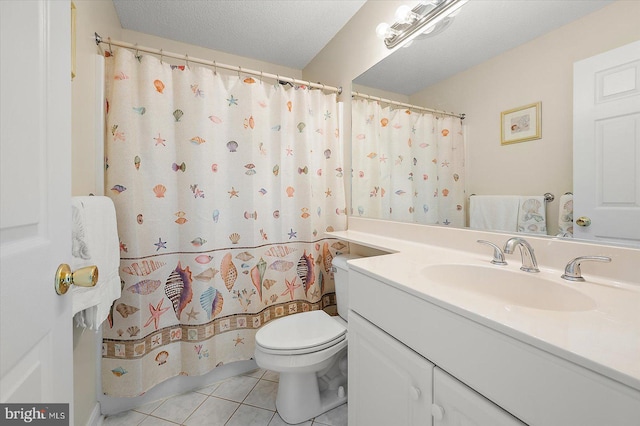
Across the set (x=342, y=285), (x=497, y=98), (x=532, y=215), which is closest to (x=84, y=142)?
(x=342, y=285)

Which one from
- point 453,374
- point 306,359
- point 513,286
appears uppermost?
point 513,286

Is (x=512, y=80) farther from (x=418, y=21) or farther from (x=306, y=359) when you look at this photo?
(x=306, y=359)

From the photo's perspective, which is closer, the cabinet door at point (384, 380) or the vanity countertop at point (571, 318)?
the vanity countertop at point (571, 318)

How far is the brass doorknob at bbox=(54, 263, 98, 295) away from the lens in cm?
51

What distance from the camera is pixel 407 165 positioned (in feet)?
4.87

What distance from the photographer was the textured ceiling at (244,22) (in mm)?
1609

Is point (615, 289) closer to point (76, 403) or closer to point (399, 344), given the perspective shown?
point (399, 344)

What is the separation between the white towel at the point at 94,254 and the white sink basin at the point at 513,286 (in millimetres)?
1167

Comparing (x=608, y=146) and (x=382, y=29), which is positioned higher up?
(x=382, y=29)

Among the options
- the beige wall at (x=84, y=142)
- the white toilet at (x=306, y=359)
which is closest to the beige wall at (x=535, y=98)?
the white toilet at (x=306, y=359)

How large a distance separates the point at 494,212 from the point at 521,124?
1.13 ft

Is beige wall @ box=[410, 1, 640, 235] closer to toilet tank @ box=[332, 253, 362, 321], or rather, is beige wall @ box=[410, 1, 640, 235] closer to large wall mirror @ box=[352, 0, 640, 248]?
large wall mirror @ box=[352, 0, 640, 248]

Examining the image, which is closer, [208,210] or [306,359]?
[306,359]

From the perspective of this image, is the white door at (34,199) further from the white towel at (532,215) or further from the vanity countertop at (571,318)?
the white towel at (532,215)
